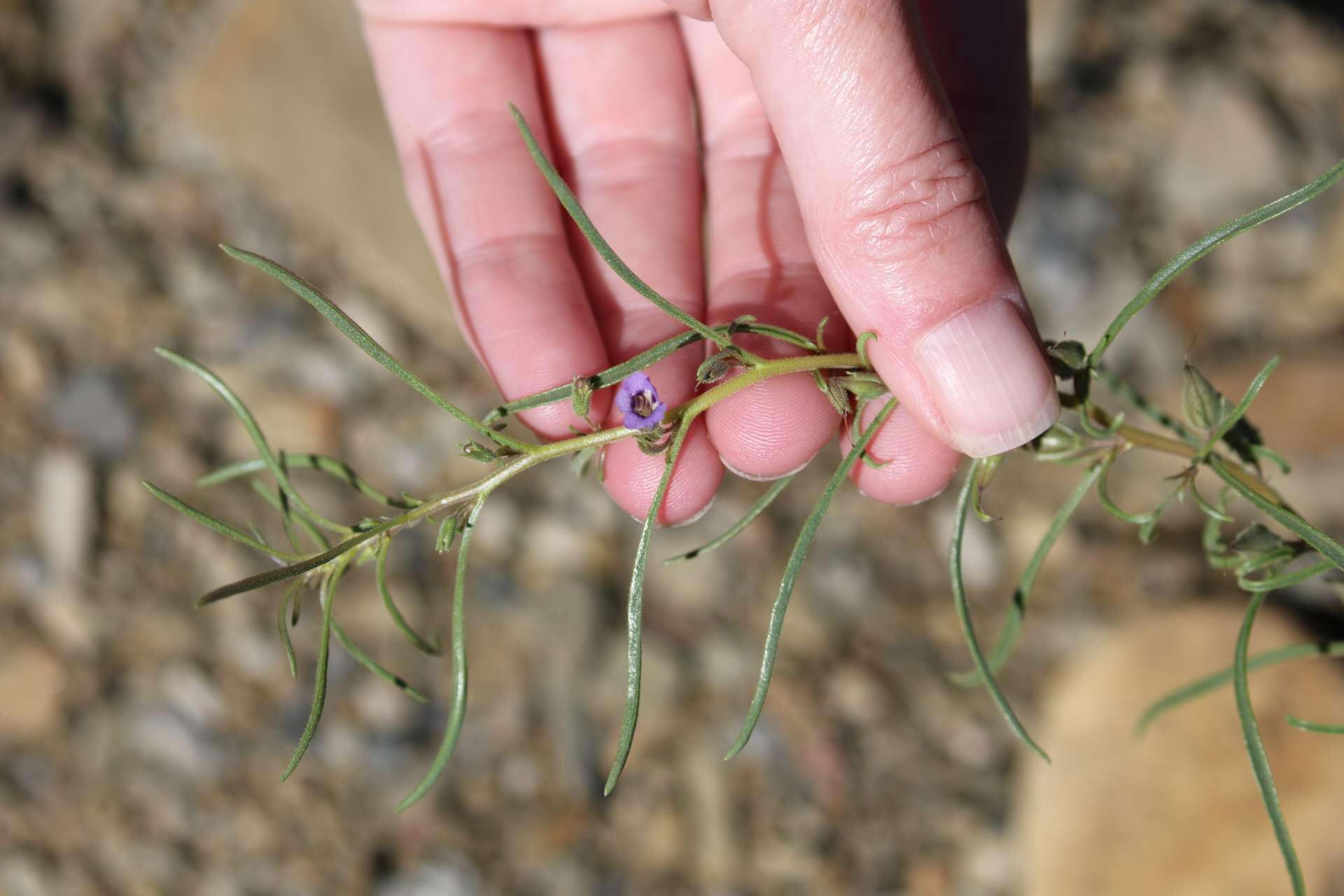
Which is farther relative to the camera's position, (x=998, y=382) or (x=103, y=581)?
(x=103, y=581)

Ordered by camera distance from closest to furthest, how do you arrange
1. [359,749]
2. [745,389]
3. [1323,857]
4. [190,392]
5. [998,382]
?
[998,382], [745,389], [1323,857], [359,749], [190,392]

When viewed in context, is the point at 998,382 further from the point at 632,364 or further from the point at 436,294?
the point at 436,294

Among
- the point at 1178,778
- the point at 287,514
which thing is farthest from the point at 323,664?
the point at 1178,778

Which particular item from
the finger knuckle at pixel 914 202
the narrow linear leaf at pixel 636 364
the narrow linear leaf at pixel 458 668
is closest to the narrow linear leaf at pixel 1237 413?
the finger knuckle at pixel 914 202

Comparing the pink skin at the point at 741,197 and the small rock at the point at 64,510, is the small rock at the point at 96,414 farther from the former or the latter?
the pink skin at the point at 741,197

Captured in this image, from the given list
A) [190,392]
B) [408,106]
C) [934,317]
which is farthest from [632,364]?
[190,392]

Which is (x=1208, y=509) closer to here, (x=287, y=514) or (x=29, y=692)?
(x=287, y=514)
